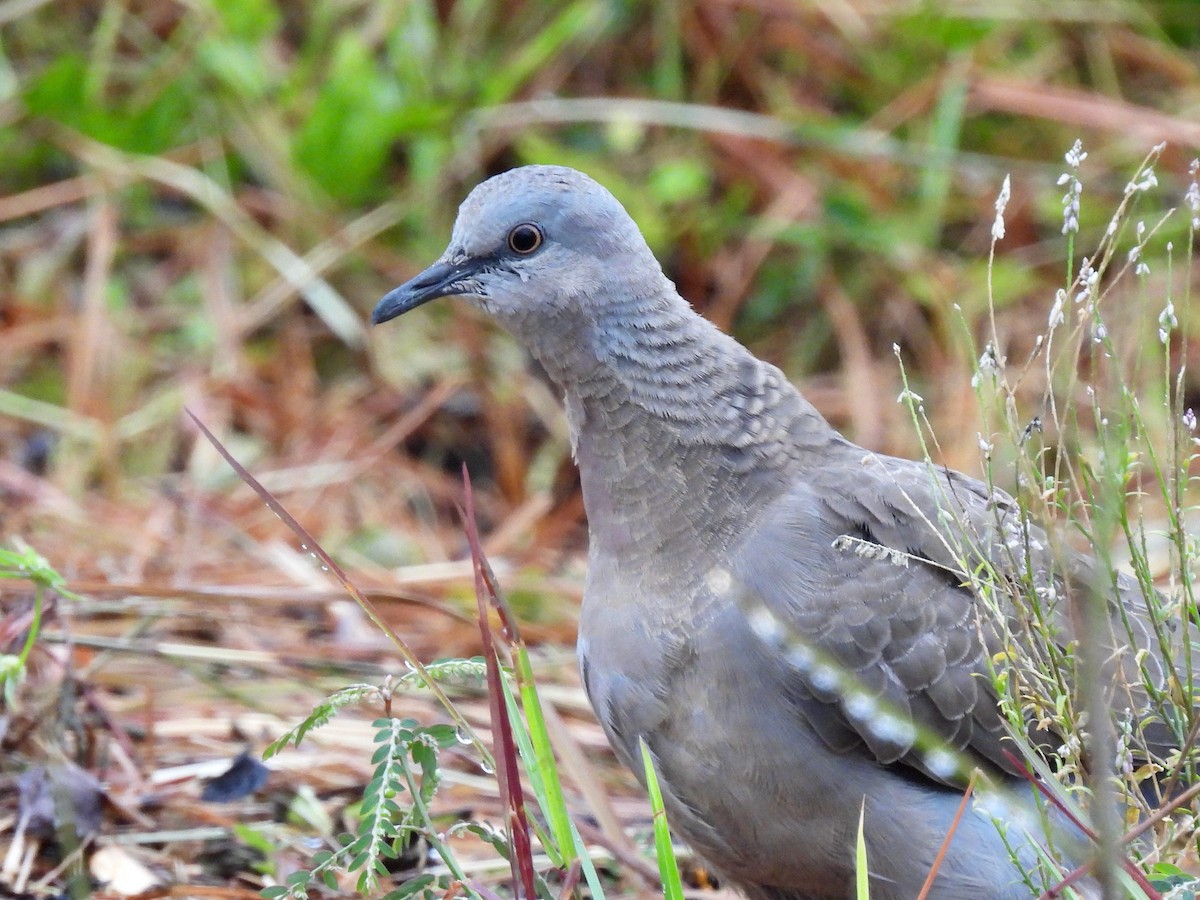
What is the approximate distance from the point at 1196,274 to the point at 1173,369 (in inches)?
24.6

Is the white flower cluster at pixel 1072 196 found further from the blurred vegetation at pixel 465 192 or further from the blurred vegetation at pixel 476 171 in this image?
the blurred vegetation at pixel 476 171

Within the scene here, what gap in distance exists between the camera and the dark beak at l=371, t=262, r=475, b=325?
8.69 feet

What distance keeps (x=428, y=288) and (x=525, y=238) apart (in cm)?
20

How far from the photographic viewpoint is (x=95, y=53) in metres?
5.33

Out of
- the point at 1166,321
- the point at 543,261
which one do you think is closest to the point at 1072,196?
the point at 1166,321

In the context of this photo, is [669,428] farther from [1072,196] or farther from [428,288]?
[1072,196]

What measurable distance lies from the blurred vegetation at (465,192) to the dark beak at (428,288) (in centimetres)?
182

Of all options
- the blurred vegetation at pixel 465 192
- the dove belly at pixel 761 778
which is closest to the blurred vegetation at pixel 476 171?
the blurred vegetation at pixel 465 192

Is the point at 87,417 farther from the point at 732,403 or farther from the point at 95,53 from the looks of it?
the point at 732,403

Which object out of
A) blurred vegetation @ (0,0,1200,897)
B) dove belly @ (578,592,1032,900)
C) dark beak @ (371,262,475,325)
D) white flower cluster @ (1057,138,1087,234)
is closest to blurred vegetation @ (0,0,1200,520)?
blurred vegetation @ (0,0,1200,897)

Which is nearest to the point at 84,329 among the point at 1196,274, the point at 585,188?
the point at 585,188

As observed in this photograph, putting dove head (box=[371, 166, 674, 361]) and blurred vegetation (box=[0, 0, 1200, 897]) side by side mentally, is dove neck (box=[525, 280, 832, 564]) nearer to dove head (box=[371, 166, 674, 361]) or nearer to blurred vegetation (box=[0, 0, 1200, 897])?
dove head (box=[371, 166, 674, 361])

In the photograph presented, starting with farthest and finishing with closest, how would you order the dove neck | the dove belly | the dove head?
the dove head
the dove neck
the dove belly

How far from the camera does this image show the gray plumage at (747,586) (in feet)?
7.61
